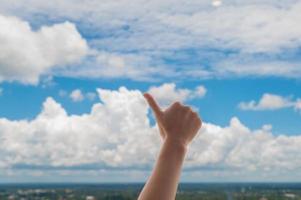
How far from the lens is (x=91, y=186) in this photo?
19.2m

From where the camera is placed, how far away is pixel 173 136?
892 mm

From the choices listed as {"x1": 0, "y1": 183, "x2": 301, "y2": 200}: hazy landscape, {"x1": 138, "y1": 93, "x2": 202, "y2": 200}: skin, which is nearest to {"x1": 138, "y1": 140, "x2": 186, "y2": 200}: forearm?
{"x1": 138, "y1": 93, "x2": 202, "y2": 200}: skin

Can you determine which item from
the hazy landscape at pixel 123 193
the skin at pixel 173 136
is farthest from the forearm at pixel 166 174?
the hazy landscape at pixel 123 193

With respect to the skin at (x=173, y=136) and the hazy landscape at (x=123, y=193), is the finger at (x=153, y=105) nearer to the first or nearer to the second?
the skin at (x=173, y=136)

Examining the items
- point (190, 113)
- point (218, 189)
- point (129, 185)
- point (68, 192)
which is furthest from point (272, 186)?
point (190, 113)

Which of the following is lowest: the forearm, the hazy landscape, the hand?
the forearm

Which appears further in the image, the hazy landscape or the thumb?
the hazy landscape

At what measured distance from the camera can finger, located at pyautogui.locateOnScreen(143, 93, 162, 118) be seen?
0.89m

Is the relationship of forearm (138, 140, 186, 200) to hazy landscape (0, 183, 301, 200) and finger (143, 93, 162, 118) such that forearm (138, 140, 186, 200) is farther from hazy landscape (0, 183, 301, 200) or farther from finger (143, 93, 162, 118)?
hazy landscape (0, 183, 301, 200)

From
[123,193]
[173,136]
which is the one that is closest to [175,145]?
[173,136]

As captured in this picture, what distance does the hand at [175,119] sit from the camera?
0.89 meters

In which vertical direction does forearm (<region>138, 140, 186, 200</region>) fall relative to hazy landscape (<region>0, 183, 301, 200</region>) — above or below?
below

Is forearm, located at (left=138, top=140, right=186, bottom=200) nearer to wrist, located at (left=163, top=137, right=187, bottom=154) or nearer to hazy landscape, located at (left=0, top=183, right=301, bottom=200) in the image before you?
wrist, located at (left=163, top=137, right=187, bottom=154)

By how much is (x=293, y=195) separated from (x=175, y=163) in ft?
60.0
